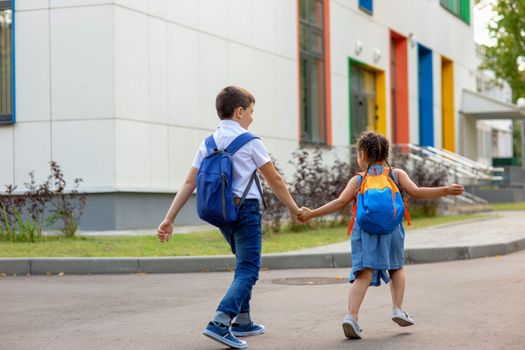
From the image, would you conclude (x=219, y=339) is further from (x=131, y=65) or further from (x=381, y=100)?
(x=381, y=100)

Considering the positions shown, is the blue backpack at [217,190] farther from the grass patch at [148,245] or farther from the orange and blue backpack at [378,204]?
the grass patch at [148,245]

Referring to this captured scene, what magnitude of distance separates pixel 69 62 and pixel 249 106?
13.2 metres

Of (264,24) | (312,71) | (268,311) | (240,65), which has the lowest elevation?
(268,311)

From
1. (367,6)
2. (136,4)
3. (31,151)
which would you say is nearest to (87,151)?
(31,151)

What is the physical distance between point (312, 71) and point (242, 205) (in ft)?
71.9

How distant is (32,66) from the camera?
1942 cm

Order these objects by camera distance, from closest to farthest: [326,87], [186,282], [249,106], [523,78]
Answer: [249,106] → [186,282] → [326,87] → [523,78]

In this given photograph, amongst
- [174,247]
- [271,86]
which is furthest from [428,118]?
[174,247]

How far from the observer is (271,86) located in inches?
977

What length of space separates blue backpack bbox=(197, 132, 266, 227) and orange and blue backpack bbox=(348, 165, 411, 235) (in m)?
0.89

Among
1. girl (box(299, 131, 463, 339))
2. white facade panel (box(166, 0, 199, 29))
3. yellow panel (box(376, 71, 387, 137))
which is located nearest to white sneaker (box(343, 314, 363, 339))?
girl (box(299, 131, 463, 339))

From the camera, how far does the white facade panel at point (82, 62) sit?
744 inches

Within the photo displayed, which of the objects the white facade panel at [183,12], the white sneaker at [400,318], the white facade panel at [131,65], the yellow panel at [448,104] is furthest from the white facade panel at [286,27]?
the white sneaker at [400,318]

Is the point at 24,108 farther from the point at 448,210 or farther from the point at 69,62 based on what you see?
the point at 448,210
